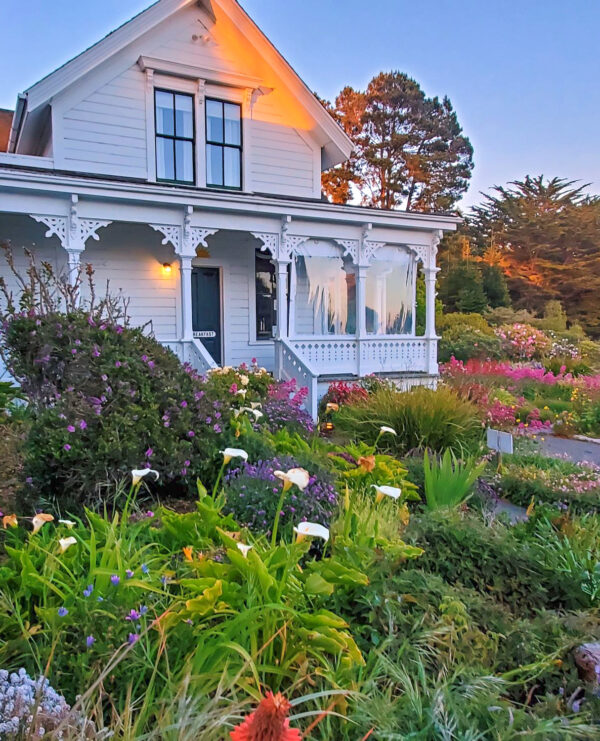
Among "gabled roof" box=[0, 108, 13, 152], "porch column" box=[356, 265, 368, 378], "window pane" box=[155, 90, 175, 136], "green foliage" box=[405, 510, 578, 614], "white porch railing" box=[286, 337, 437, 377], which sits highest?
"gabled roof" box=[0, 108, 13, 152]

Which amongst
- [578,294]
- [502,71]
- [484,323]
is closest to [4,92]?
[502,71]

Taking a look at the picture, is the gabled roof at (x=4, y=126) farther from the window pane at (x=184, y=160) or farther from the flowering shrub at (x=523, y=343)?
the flowering shrub at (x=523, y=343)

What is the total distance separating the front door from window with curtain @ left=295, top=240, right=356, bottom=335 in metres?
1.83

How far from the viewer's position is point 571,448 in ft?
25.9

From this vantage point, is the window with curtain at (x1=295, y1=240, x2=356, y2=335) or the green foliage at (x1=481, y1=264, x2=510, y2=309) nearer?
the window with curtain at (x1=295, y1=240, x2=356, y2=335)

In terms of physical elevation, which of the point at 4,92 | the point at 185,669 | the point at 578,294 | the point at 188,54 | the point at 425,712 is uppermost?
the point at 4,92

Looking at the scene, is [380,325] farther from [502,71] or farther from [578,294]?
[578,294]

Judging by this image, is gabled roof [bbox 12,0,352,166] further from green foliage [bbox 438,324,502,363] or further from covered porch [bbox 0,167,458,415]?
green foliage [bbox 438,324,502,363]

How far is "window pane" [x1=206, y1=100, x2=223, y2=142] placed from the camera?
11469 mm

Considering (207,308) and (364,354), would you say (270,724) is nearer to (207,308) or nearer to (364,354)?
(364,354)

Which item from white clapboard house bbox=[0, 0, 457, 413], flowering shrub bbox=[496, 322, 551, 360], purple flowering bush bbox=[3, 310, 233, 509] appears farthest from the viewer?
flowering shrub bbox=[496, 322, 551, 360]

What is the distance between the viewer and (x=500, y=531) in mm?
3381

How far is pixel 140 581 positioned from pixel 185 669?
0.39 m

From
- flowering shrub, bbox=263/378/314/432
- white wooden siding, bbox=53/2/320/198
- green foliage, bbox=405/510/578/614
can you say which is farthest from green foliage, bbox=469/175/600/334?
green foliage, bbox=405/510/578/614
